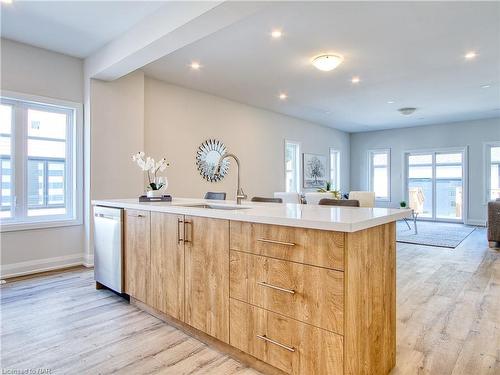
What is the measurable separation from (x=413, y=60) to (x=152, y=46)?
337cm

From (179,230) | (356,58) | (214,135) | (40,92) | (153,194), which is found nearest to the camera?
(179,230)

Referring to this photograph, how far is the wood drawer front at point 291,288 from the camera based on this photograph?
56.9 inches

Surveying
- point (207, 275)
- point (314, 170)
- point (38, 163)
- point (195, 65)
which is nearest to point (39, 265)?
point (38, 163)

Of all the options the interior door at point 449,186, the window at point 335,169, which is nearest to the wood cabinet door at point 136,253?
the window at point 335,169

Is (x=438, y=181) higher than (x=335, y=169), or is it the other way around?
(x=335, y=169)

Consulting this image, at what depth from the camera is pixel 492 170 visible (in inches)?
314

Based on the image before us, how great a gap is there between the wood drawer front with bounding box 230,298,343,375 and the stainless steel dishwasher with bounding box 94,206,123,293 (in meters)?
1.44

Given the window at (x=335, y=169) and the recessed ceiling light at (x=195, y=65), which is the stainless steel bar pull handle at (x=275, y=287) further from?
the window at (x=335, y=169)

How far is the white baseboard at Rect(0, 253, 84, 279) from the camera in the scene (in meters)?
3.70

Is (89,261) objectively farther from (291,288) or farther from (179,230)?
(291,288)

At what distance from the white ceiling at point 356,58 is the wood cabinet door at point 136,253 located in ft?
7.08

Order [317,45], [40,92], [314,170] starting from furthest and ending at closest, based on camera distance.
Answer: [314,170], [40,92], [317,45]

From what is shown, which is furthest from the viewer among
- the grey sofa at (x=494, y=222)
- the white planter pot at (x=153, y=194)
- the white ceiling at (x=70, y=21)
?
the grey sofa at (x=494, y=222)

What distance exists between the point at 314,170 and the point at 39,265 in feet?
21.5
